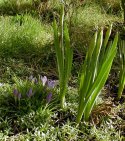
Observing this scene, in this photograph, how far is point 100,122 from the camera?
6.93ft

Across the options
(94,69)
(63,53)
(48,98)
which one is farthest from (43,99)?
(94,69)

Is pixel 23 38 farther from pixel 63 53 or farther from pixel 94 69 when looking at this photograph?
pixel 94 69

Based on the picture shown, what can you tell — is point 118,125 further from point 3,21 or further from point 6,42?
point 3,21

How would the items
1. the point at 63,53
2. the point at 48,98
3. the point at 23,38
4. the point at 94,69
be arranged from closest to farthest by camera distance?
the point at 94,69 → the point at 63,53 → the point at 48,98 → the point at 23,38

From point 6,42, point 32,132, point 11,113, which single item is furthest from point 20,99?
point 6,42

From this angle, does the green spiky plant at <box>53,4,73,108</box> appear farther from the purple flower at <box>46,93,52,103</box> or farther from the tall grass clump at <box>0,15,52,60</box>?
the tall grass clump at <box>0,15,52,60</box>

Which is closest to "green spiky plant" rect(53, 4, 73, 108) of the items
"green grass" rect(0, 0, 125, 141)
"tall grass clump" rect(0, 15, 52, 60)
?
"green grass" rect(0, 0, 125, 141)

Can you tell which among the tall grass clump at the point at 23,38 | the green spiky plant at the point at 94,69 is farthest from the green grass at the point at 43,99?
the green spiky plant at the point at 94,69

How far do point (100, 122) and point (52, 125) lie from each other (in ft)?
1.09

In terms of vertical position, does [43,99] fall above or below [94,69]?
below

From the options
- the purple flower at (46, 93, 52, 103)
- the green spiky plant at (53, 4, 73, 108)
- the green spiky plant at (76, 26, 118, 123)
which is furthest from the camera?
the purple flower at (46, 93, 52, 103)

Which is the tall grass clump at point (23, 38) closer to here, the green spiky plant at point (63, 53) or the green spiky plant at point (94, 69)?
the green spiky plant at point (63, 53)

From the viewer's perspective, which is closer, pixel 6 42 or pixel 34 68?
pixel 34 68

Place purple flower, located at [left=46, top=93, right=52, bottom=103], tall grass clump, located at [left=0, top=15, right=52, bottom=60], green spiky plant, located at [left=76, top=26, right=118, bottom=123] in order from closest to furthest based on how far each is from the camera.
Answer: green spiky plant, located at [left=76, top=26, right=118, bottom=123]
purple flower, located at [left=46, top=93, right=52, bottom=103]
tall grass clump, located at [left=0, top=15, right=52, bottom=60]
